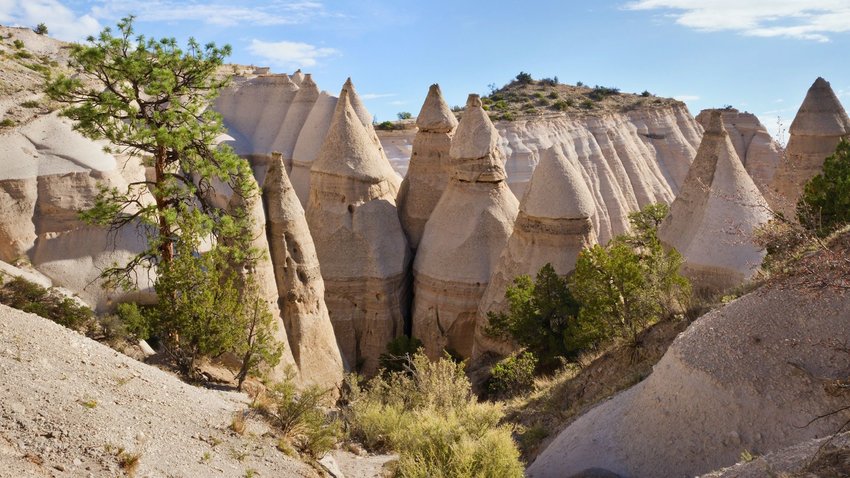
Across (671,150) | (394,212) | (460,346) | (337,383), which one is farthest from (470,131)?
(671,150)

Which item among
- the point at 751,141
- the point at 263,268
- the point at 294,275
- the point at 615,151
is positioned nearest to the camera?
the point at 263,268

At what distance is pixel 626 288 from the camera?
12023 millimetres

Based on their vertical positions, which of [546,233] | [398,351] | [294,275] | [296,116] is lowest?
[398,351]

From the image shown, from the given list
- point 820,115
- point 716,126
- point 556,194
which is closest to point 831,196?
point 716,126

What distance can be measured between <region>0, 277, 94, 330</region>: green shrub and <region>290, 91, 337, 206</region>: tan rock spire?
1151 cm

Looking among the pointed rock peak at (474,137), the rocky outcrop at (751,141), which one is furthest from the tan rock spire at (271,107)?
the rocky outcrop at (751,141)

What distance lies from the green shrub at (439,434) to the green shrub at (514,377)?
91.6 inches

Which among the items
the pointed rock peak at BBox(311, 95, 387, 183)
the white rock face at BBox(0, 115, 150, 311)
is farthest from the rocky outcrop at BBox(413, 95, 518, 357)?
the white rock face at BBox(0, 115, 150, 311)

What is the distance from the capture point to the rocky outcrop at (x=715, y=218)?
14.7 m

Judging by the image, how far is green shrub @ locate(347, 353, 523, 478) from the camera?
705cm

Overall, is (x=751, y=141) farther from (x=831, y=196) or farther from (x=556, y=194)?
(x=831, y=196)

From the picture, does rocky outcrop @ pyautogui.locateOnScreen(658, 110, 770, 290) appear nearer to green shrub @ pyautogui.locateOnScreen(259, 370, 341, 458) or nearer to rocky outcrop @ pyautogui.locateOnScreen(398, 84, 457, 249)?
rocky outcrop @ pyautogui.locateOnScreen(398, 84, 457, 249)

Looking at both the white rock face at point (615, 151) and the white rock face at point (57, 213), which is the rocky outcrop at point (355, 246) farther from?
the white rock face at point (615, 151)

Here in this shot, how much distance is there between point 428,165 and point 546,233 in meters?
4.71
